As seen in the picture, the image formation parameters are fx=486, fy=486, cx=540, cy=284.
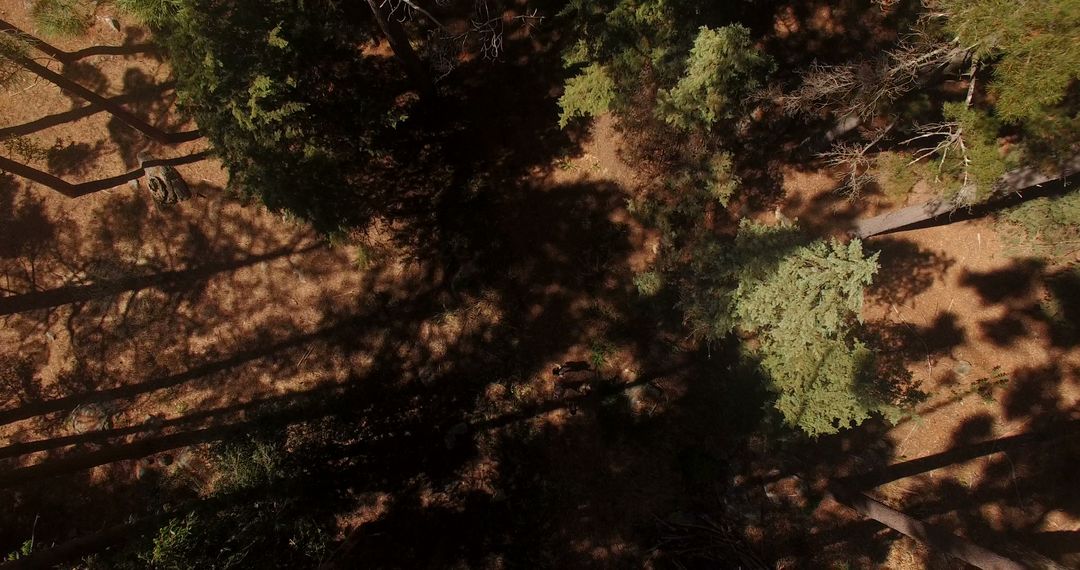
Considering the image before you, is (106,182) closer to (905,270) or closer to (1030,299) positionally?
(905,270)

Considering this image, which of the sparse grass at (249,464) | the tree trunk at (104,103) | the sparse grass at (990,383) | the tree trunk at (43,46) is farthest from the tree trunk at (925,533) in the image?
the tree trunk at (43,46)

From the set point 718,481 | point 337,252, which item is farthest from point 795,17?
point 337,252

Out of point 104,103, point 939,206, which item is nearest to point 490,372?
point 939,206

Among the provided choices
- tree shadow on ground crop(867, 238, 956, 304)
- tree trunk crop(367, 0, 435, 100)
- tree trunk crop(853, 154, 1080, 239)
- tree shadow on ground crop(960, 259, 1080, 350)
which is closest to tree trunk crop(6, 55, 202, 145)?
tree trunk crop(367, 0, 435, 100)

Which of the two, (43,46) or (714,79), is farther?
(43,46)

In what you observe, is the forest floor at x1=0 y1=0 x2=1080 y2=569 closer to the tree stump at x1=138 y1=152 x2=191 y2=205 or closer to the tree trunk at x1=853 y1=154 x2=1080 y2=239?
the tree stump at x1=138 y1=152 x2=191 y2=205

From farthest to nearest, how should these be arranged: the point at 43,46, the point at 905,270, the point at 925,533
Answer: the point at 905,270 → the point at 43,46 → the point at 925,533
